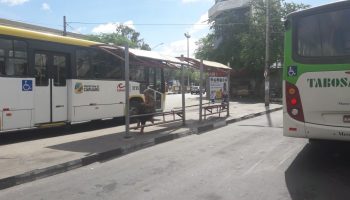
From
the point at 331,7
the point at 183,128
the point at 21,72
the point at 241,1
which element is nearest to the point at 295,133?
the point at 331,7

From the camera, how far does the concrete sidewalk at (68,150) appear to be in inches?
301

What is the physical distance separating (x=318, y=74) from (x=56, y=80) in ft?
26.9

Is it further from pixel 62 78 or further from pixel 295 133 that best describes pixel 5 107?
pixel 295 133

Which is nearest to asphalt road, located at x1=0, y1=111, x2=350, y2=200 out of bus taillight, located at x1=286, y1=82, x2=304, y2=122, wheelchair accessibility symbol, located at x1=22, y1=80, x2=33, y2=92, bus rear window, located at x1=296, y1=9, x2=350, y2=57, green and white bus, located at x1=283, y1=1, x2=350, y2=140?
green and white bus, located at x1=283, y1=1, x2=350, y2=140

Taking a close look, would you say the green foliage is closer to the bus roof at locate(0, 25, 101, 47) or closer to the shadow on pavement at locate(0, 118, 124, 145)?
the shadow on pavement at locate(0, 118, 124, 145)

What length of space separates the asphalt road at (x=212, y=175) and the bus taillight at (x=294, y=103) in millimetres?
1012

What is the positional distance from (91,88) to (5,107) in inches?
139

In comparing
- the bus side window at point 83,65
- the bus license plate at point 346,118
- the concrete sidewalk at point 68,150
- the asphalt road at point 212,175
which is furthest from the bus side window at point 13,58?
the bus license plate at point 346,118

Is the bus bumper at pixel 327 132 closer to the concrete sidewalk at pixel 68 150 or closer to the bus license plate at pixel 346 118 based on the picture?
the bus license plate at pixel 346 118

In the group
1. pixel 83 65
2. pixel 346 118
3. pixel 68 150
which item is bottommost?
pixel 68 150

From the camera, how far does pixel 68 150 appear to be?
984 centimetres

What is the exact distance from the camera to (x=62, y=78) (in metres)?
13.2

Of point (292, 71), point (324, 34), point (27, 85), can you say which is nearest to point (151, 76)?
point (27, 85)

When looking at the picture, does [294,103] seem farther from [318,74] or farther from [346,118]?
[346,118]
